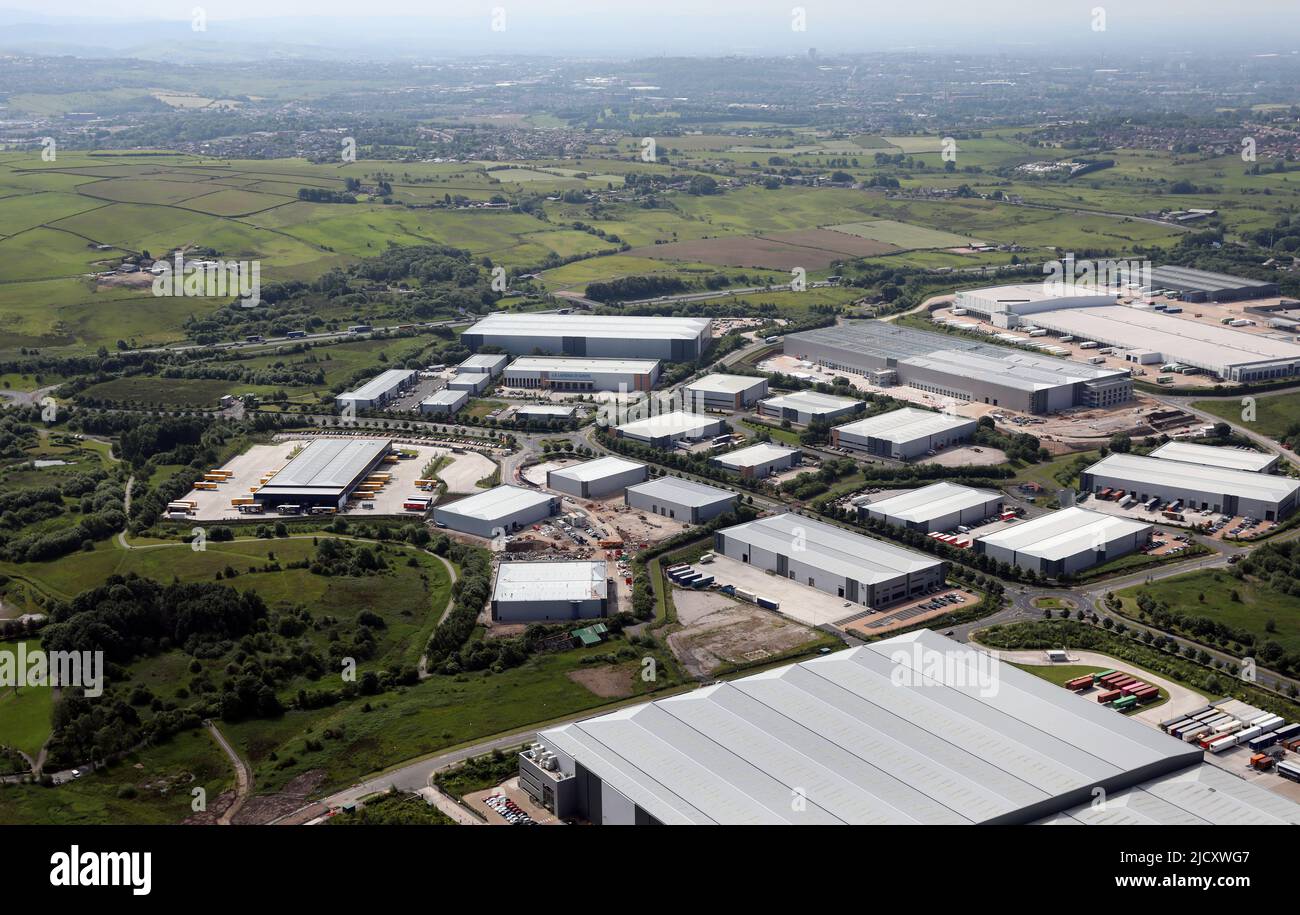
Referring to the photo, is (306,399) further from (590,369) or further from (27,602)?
(27,602)

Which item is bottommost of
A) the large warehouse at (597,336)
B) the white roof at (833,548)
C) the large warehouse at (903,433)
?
the white roof at (833,548)

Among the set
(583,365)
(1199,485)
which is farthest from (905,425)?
(583,365)

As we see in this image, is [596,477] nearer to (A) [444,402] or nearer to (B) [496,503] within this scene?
(B) [496,503]

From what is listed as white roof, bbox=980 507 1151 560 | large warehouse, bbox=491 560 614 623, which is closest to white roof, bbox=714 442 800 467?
white roof, bbox=980 507 1151 560

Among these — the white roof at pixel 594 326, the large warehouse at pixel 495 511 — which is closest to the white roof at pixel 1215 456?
the large warehouse at pixel 495 511

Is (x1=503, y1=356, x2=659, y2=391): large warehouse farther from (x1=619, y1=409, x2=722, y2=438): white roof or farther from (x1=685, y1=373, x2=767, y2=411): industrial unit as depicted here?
(x1=619, y1=409, x2=722, y2=438): white roof

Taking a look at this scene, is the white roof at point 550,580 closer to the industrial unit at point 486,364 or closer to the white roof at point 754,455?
the white roof at point 754,455

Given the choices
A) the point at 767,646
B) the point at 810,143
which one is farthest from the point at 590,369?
the point at 810,143
